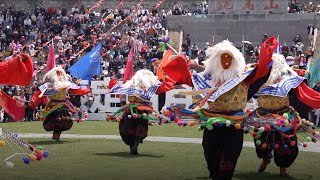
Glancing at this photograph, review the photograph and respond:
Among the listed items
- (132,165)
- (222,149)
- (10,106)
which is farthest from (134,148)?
(222,149)

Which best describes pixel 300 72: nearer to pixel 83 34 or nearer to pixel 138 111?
pixel 138 111

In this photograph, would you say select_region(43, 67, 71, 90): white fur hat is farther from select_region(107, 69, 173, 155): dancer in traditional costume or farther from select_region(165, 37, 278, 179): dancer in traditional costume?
select_region(165, 37, 278, 179): dancer in traditional costume

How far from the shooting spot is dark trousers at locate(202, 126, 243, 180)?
10.8m

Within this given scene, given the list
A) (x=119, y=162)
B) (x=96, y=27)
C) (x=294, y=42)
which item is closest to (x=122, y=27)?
(x=96, y=27)

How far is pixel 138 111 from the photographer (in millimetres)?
16391

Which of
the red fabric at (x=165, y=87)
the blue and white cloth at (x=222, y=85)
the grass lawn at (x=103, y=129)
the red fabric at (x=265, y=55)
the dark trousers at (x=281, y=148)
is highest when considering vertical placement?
the red fabric at (x=265, y=55)

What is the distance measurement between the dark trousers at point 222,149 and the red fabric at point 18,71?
2554 millimetres

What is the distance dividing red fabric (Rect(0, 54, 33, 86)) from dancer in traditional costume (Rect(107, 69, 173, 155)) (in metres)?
5.09

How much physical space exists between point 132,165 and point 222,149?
3552 millimetres

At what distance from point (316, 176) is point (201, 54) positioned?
21.3 metres

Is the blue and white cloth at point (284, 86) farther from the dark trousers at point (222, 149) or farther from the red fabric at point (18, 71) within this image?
the red fabric at point (18, 71)

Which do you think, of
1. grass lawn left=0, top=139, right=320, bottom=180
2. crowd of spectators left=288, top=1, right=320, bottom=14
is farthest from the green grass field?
crowd of spectators left=288, top=1, right=320, bottom=14

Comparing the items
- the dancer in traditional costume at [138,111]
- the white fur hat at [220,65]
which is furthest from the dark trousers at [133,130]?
the white fur hat at [220,65]

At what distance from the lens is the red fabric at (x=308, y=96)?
12.4 m
